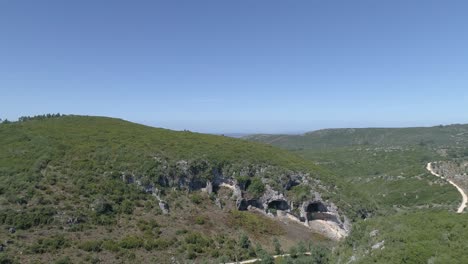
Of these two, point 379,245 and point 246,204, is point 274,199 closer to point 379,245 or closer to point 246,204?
point 246,204

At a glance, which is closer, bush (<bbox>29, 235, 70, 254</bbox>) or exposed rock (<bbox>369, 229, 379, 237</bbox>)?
exposed rock (<bbox>369, 229, 379, 237</bbox>)

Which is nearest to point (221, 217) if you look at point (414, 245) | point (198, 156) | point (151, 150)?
point (198, 156)

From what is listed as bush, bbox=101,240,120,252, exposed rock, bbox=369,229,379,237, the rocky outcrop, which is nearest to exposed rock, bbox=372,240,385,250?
exposed rock, bbox=369,229,379,237

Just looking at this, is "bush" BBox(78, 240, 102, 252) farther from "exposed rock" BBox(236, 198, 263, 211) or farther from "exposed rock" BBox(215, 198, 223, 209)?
"exposed rock" BBox(236, 198, 263, 211)

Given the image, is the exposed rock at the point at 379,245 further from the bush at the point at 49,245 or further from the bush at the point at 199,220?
the bush at the point at 49,245

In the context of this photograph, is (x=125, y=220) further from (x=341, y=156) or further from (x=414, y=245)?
(x=341, y=156)
